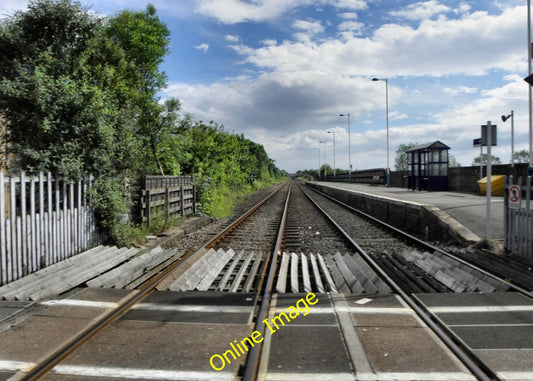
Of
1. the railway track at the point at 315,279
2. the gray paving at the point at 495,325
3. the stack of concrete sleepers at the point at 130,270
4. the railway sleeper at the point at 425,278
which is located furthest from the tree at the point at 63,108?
the gray paving at the point at 495,325

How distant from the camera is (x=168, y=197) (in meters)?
11.8

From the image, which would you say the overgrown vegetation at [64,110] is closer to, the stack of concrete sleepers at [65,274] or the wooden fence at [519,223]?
the stack of concrete sleepers at [65,274]

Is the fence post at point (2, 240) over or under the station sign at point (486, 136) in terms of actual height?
under

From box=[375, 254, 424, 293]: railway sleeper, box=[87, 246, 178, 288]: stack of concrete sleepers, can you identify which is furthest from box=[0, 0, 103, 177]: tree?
box=[375, 254, 424, 293]: railway sleeper

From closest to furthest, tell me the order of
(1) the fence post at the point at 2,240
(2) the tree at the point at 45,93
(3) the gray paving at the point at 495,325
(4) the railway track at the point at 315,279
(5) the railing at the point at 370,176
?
(3) the gray paving at the point at 495,325 → (4) the railway track at the point at 315,279 → (1) the fence post at the point at 2,240 → (2) the tree at the point at 45,93 → (5) the railing at the point at 370,176

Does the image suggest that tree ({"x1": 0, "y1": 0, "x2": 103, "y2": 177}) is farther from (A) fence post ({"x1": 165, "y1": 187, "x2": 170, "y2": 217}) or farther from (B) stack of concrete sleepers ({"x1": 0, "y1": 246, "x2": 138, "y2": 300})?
(A) fence post ({"x1": 165, "y1": 187, "x2": 170, "y2": 217})

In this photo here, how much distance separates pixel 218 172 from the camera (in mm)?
24531

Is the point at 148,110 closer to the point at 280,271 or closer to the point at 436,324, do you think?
the point at 280,271

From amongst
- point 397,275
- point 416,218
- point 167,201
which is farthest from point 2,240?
point 416,218

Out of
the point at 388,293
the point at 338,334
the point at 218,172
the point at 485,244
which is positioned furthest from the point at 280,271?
the point at 218,172

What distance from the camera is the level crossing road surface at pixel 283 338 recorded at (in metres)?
2.96

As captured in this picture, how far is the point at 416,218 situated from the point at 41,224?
10512 millimetres

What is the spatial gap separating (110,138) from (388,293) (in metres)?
5.94

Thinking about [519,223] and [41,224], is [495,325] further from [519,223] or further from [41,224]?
[41,224]
